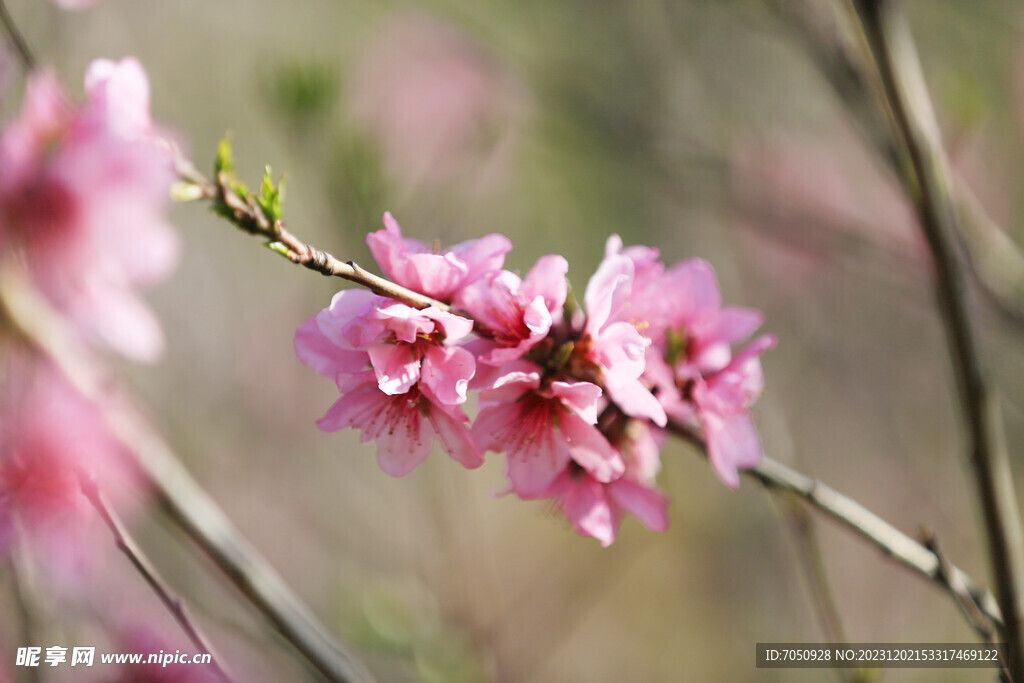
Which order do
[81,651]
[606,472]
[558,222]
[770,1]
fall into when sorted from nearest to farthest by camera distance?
[606,472] < [81,651] < [770,1] < [558,222]

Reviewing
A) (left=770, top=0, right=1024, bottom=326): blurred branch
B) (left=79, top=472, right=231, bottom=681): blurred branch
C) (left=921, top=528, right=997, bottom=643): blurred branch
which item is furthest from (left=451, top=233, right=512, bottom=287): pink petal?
(left=770, top=0, right=1024, bottom=326): blurred branch

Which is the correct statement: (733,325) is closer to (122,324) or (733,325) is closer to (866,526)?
(866,526)

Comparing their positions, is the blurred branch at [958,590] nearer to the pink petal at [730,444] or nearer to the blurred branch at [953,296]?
the blurred branch at [953,296]

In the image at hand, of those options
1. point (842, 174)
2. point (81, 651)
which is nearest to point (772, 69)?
point (842, 174)

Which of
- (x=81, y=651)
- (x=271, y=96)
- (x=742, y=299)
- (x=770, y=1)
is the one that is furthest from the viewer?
(x=742, y=299)

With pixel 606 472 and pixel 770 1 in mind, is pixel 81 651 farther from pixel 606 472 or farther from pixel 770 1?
pixel 770 1

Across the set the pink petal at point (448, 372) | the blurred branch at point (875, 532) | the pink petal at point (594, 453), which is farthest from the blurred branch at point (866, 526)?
the pink petal at point (448, 372)

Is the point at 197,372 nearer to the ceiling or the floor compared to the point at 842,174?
nearer to the ceiling
